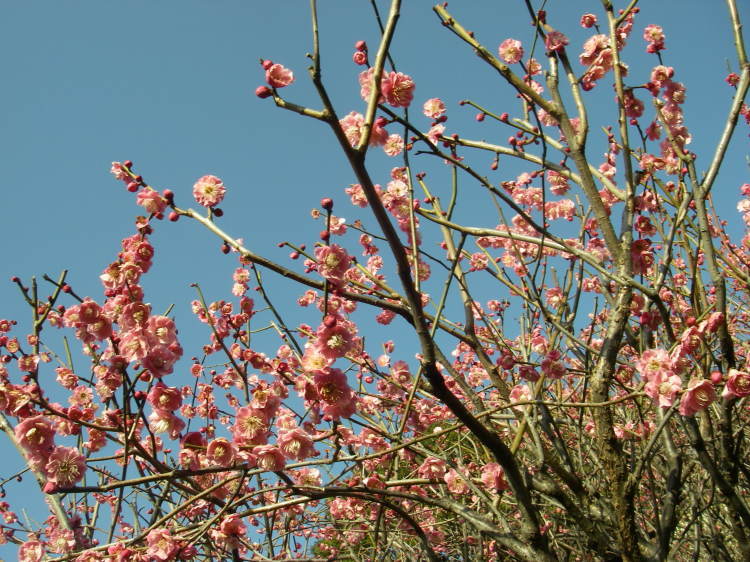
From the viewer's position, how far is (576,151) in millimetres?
3340

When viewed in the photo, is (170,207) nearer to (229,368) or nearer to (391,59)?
(391,59)

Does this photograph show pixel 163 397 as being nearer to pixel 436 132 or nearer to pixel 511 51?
pixel 436 132

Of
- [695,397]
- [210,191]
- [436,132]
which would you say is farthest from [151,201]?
[695,397]

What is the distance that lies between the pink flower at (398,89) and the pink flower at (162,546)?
1882mm

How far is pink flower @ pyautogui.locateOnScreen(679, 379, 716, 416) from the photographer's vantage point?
7.54 ft

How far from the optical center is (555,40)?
3.61 meters

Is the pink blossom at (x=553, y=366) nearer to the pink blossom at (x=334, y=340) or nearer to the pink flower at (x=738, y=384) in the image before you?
the pink flower at (x=738, y=384)

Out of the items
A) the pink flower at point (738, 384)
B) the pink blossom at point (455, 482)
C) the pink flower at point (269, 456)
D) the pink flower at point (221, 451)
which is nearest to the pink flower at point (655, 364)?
the pink flower at point (738, 384)

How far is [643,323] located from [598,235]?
1264mm

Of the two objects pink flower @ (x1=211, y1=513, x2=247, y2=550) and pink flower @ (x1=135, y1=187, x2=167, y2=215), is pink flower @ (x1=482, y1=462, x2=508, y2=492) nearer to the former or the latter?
pink flower @ (x1=211, y1=513, x2=247, y2=550)

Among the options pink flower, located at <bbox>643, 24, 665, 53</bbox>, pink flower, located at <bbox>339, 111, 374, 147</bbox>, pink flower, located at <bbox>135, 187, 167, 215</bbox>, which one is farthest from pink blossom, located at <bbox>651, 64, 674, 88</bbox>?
pink flower, located at <bbox>135, 187, 167, 215</bbox>

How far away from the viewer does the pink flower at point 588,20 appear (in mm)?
3867

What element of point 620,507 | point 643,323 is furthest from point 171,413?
point 643,323

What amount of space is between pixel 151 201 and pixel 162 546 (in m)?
1.40
